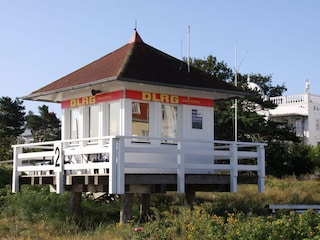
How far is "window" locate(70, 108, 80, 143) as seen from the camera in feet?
67.1

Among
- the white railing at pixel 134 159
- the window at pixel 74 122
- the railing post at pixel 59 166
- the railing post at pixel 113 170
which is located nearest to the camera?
the railing post at pixel 113 170

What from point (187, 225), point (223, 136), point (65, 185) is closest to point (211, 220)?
point (187, 225)

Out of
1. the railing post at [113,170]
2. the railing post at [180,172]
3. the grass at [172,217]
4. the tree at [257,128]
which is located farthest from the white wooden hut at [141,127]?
the tree at [257,128]

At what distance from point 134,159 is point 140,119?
4.19 feet

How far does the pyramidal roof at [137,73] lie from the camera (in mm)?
18105

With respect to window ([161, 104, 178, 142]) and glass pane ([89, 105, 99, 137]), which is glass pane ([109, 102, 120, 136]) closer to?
glass pane ([89, 105, 99, 137])

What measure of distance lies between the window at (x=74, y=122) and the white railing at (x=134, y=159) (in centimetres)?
37

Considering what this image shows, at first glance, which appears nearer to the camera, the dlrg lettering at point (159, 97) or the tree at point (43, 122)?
the dlrg lettering at point (159, 97)

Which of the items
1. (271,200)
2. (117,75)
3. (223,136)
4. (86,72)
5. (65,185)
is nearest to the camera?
(117,75)

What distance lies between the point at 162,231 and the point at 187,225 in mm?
602

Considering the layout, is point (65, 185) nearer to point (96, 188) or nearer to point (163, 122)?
point (96, 188)

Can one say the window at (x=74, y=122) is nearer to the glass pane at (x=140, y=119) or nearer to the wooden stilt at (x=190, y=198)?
the glass pane at (x=140, y=119)

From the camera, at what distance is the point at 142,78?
17.8 metres

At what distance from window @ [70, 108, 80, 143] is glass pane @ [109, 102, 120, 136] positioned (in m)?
1.86
